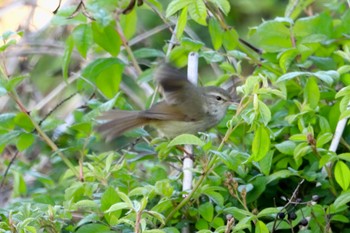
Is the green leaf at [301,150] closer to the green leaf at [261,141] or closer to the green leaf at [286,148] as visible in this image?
A: the green leaf at [286,148]

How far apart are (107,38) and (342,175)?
106 cm

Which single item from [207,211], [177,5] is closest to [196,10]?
[177,5]

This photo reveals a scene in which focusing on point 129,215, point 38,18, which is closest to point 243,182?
point 129,215

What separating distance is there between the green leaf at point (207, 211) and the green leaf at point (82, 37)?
79cm

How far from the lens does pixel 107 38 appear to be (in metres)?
2.92

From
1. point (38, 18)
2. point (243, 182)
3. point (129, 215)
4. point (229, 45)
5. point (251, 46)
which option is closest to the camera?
point (129, 215)

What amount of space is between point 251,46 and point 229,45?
275 millimetres

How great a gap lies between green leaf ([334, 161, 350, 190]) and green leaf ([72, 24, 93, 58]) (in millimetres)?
1006

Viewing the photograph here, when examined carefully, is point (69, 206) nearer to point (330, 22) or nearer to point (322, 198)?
point (322, 198)

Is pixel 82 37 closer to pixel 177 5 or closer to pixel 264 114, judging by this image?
pixel 177 5

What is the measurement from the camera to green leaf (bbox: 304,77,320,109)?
256 centimetres

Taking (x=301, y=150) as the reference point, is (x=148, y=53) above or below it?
above

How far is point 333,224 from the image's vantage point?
8.32 ft

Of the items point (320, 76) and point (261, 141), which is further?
point (320, 76)
